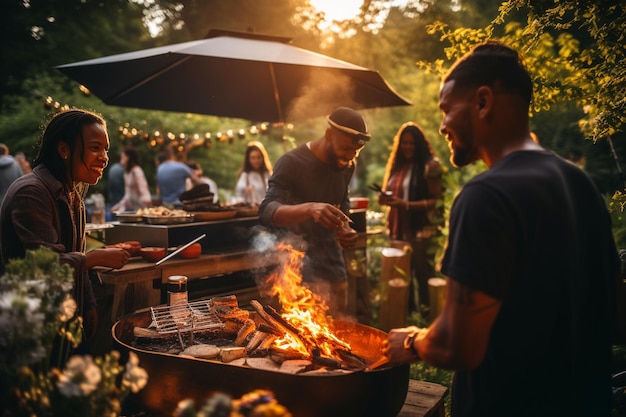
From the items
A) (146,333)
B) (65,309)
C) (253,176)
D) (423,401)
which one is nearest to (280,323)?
(146,333)

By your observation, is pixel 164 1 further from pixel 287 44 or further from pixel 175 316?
pixel 175 316

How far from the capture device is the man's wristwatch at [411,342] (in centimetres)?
202

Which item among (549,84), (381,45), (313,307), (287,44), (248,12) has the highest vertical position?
(248,12)

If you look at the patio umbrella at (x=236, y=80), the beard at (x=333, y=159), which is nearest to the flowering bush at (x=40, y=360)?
the beard at (x=333, y=159)

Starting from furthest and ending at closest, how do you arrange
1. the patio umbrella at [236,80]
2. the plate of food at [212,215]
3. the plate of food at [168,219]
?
the patio umbrella at [236,80] → the plate of food at [212,215] → the plate of food at [168,219]

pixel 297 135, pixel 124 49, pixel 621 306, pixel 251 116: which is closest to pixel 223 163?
pixel 124 49

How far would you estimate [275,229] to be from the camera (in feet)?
17.2

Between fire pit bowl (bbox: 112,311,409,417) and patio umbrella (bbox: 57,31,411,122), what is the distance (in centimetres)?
324

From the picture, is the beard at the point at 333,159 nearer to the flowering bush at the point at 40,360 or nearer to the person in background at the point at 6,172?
the flowering bush at the point at 40,360

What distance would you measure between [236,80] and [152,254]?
3185 mm

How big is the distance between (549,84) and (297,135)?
24207 millimetres

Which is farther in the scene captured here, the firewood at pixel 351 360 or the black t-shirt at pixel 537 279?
the firewood at pixel 351 360

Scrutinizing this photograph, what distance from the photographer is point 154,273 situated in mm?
4387

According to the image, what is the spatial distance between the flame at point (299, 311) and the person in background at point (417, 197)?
288 cm
